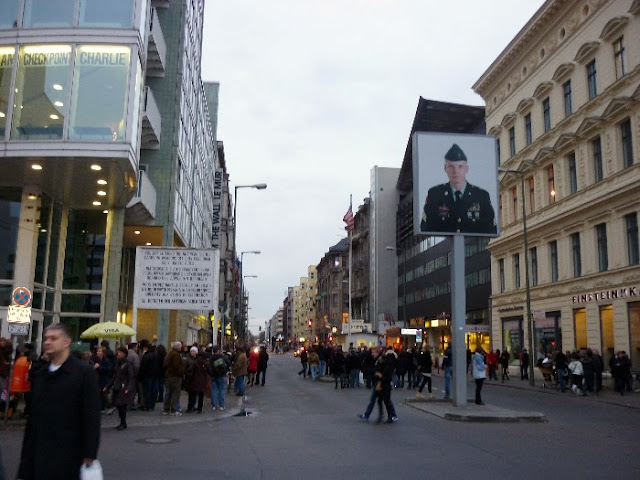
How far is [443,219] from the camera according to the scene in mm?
19641

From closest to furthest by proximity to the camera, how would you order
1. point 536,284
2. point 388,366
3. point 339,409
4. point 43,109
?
point 388,366, point 339,409, point 43,109, point 536,284

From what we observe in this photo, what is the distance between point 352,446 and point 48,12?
52.8 feet

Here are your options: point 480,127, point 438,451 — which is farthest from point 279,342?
point 438,451

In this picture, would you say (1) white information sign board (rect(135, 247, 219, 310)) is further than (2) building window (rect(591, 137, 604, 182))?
No

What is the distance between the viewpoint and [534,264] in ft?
128

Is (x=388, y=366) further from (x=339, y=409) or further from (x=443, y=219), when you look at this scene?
(x=443, y=219)

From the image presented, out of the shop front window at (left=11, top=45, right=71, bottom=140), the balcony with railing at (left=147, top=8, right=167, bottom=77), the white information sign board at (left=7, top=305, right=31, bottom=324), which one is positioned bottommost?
the white information sign board at (left=7, top=305, right=31, bottom=324)

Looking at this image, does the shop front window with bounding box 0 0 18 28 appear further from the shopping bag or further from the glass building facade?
the shopping bag

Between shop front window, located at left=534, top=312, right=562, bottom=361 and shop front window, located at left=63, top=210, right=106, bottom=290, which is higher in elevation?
shop front window, located at left=63, top=210, right=106, bottom=290

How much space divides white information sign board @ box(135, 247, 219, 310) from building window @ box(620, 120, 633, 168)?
19.2 m

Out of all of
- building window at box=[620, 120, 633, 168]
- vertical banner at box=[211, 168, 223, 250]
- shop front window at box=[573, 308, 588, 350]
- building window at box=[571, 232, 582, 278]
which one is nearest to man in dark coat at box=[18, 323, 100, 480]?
building window at box=[620, 120, 633, 168]

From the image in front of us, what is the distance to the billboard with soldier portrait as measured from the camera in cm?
1962

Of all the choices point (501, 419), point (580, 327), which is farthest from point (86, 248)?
point (580, 327)

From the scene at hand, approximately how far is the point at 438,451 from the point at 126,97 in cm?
1400
